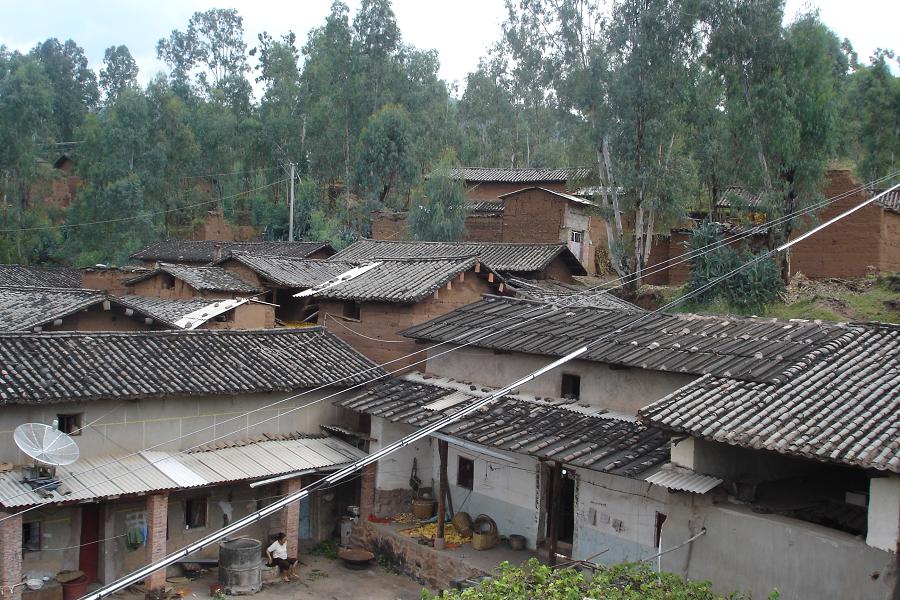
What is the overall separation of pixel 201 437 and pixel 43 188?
4600cm

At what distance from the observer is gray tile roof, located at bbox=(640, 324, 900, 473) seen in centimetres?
1028

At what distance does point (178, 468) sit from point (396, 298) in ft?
23.8

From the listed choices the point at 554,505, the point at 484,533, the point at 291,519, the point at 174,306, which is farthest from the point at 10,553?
the point at 174,306

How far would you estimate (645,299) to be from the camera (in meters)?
32.8

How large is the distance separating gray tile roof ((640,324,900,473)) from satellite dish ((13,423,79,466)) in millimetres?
10247

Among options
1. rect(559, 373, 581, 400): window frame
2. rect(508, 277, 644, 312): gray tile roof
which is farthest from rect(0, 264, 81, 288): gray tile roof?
rect(559, 373, 581, 400): window frame

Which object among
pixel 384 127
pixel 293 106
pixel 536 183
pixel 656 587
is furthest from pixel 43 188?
pixel 656 587

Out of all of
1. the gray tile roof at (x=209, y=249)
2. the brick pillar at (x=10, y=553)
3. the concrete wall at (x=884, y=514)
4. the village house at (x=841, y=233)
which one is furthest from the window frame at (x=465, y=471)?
the gray tile roof at (x=209, y=249)

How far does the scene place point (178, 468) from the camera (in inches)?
659

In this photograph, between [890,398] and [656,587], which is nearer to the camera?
[656,587]

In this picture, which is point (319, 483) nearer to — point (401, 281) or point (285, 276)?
Answer: point (401, 281)

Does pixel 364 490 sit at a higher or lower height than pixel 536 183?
lower

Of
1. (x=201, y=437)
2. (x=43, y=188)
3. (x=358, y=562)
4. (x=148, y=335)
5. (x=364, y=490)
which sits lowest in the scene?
(x=358, y=562)

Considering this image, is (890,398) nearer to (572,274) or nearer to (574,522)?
(574,522)
